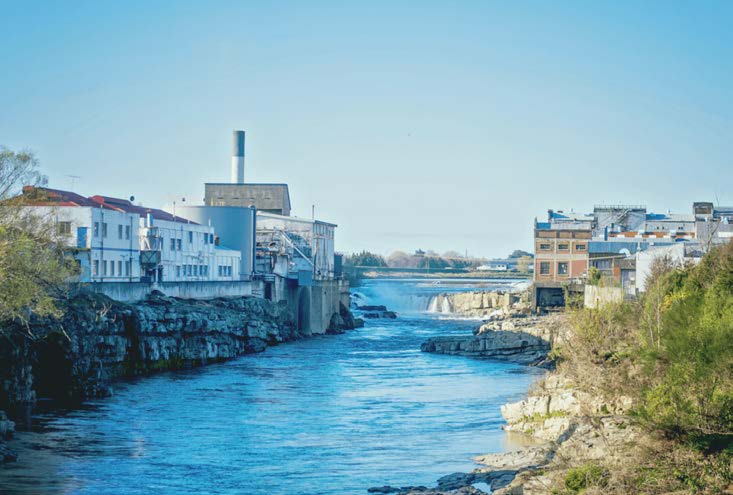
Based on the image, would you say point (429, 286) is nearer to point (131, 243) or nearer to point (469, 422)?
point (131, 243)

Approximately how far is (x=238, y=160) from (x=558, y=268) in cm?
2977

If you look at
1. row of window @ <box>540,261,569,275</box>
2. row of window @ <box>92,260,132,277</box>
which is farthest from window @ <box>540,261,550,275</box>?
row of window @ <box>92,260,132,277</box>

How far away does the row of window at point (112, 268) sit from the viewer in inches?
2012

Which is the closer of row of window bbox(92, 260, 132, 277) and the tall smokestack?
row of window bbox(92, 260, 132, 277)

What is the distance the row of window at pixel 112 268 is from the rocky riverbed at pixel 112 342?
2.14 metres

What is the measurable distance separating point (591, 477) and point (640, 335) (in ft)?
28.8

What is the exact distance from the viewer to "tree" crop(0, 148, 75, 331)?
2845 centimetres

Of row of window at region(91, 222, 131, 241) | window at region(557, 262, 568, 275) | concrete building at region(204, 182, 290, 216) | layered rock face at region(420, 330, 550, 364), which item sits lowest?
layered rock face at region(420, 330, 550, 364)

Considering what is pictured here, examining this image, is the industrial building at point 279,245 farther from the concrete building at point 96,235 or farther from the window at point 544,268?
the concrete building at point 96,235

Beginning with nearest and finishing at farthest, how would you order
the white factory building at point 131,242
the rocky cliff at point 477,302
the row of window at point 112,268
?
the white factory building at point 131,242 < the row of window at point 112,268 < the rocky cliff at point 477,302

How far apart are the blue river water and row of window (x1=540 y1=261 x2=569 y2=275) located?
37.2 meters

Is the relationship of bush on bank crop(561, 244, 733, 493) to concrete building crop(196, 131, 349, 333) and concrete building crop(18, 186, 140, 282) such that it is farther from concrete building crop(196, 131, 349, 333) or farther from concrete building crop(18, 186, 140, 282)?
concrete building crop(196, 131, 349, 333)

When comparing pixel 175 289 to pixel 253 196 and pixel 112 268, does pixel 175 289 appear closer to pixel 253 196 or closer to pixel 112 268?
pixel 112 268

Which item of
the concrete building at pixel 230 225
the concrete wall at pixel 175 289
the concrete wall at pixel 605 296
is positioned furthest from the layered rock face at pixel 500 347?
the concrete building at pixel 230 225
